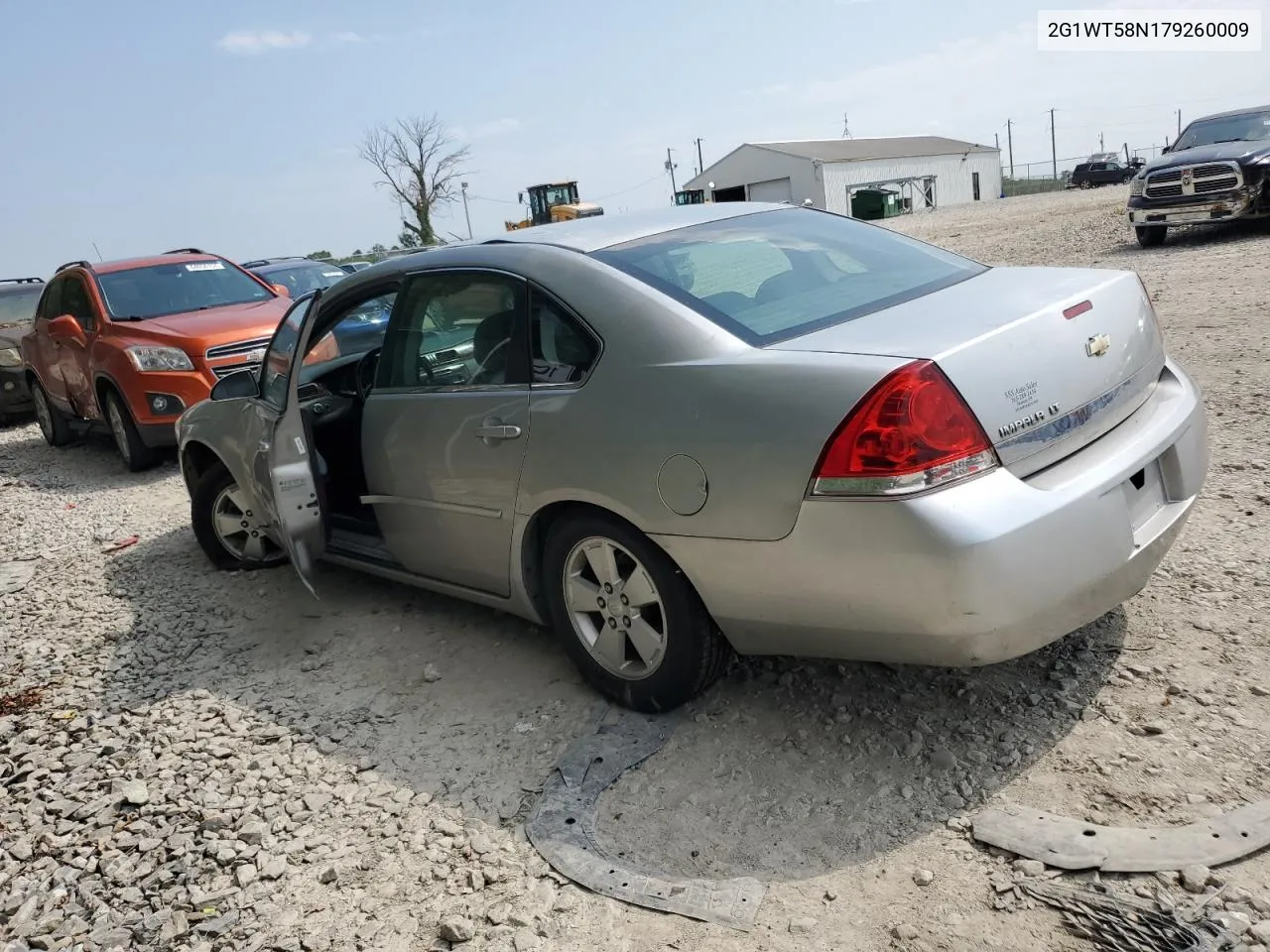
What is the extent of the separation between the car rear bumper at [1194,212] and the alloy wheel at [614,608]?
1299cm

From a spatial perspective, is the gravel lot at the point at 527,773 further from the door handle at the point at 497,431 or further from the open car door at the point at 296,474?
the door handle at the point at 497,431

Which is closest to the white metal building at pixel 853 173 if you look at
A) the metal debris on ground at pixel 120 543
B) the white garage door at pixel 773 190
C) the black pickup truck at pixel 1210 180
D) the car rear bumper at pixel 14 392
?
the white garage door at pixel 773 190

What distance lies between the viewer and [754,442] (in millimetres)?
2723

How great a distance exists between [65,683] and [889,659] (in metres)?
3.60

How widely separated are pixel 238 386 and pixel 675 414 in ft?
9.43

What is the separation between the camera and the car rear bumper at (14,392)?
1198 cm

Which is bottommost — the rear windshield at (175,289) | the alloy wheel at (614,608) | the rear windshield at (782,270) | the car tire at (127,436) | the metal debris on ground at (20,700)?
the metal debris on ground at (20,700)

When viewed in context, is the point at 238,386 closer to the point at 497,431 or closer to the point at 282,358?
the point at 282,358

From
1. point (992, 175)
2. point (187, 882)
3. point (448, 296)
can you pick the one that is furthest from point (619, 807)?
point (992, 175)

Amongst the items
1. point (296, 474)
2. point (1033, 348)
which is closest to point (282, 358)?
point (296, 474)

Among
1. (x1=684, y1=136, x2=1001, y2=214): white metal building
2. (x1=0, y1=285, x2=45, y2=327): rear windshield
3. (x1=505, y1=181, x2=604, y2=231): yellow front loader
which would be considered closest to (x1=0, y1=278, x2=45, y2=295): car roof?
(x1=0, y1=285, x2=45, y2=327): rear windshield

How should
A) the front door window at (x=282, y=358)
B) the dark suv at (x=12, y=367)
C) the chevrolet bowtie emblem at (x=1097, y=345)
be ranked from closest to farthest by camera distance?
the chevrolet bowtie emblem at (x=1097, y=345)
the front door window at (x=282, y=358)
the dark suv at (x=12, y=367)

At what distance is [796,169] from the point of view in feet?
195

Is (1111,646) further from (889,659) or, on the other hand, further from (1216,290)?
(1216,290)
